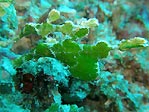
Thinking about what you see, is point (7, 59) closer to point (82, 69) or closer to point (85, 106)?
point (82, 69)

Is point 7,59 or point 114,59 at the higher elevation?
point 114,59

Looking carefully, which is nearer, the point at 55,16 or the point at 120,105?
the point at 55,16

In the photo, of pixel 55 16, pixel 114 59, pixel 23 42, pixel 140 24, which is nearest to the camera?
pixel 55 16

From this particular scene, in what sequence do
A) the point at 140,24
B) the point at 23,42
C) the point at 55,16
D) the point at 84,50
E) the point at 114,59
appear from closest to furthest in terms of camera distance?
the point at 84,50 < the point at 55,16 < the point at 23,42 < the point at 114,59 < the point at 140,24

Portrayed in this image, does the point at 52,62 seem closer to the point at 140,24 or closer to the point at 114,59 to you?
the point at 114,59

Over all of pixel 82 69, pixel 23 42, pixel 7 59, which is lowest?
pixel 82 69

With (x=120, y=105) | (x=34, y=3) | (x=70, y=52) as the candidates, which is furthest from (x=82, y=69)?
(x=34, y=3)

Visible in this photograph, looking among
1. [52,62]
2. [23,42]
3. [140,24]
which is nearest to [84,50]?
[52,62]
